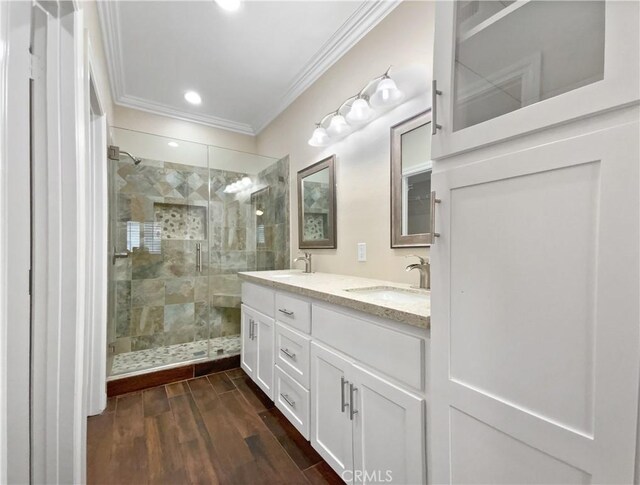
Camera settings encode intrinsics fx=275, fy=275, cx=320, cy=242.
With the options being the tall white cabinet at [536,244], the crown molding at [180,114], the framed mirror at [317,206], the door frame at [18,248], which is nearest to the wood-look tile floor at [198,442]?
the door frame at [18,248]

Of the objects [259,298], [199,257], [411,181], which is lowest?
[259,298]

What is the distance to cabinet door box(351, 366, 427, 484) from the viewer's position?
0.87 metres

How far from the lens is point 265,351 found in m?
1.85

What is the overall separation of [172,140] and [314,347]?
8.24 ft

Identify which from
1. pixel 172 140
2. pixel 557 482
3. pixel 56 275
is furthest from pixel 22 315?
pixel 172 140

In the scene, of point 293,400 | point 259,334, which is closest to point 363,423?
point 293,400

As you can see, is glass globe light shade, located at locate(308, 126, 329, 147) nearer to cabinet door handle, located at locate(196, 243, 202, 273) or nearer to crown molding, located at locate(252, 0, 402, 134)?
crown molding, located at locate(252, 0, 402, 134)

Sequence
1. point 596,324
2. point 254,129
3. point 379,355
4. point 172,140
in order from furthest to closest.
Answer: point 254,129, point 172,140, point 379,355, point 596,324

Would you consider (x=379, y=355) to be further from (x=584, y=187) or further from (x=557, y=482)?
(x=584, y=187)

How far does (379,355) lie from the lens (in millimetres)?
998

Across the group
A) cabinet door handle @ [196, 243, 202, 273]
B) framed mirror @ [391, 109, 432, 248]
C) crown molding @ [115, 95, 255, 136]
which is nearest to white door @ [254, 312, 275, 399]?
framed mirror @ [391, 109, 432, 248]

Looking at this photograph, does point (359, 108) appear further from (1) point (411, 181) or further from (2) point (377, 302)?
(2) point (377, 302)

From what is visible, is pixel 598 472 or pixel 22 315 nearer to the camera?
pixel 598 472

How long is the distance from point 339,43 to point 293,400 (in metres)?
2.35
